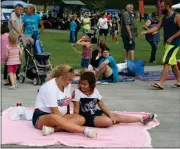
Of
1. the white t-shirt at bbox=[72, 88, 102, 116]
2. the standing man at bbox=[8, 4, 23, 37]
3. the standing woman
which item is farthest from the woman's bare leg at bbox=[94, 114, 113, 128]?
the standing woman

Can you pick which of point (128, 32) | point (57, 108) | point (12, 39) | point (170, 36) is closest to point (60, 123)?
point (57, 108)

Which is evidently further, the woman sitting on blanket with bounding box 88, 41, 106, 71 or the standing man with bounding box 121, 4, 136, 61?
the standing man with bounding box 121, 4, 136, 61

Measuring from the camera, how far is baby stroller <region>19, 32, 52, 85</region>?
10182mm

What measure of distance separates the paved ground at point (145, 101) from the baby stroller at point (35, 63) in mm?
197

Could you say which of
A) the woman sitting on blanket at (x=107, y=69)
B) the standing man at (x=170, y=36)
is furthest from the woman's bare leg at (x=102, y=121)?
the woman sitting on blanket at (x=107, y=69)

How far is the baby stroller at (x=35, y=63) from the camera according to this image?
10.2 meters

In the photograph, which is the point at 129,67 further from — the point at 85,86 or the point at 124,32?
the point at 85,86

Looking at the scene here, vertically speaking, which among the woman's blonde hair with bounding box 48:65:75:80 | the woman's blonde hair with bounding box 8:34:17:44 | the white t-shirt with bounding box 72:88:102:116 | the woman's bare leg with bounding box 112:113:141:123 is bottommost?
the woman's bare leg with bounding box 112:113:141:123

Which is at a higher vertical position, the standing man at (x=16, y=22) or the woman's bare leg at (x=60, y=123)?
the standing man at (x=16, y=22)

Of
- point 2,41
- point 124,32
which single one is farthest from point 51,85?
point 124,32

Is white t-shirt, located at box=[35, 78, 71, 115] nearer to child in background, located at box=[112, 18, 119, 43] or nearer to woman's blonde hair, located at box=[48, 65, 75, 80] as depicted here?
woman's blonde hair, located at box=[48, 65, 75, 80]

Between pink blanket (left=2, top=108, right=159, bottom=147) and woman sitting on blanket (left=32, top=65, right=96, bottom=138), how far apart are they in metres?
0.09

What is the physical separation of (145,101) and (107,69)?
2318 mm

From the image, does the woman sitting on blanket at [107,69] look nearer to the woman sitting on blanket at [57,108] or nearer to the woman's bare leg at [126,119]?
the woman's bare leg at [126,119]
